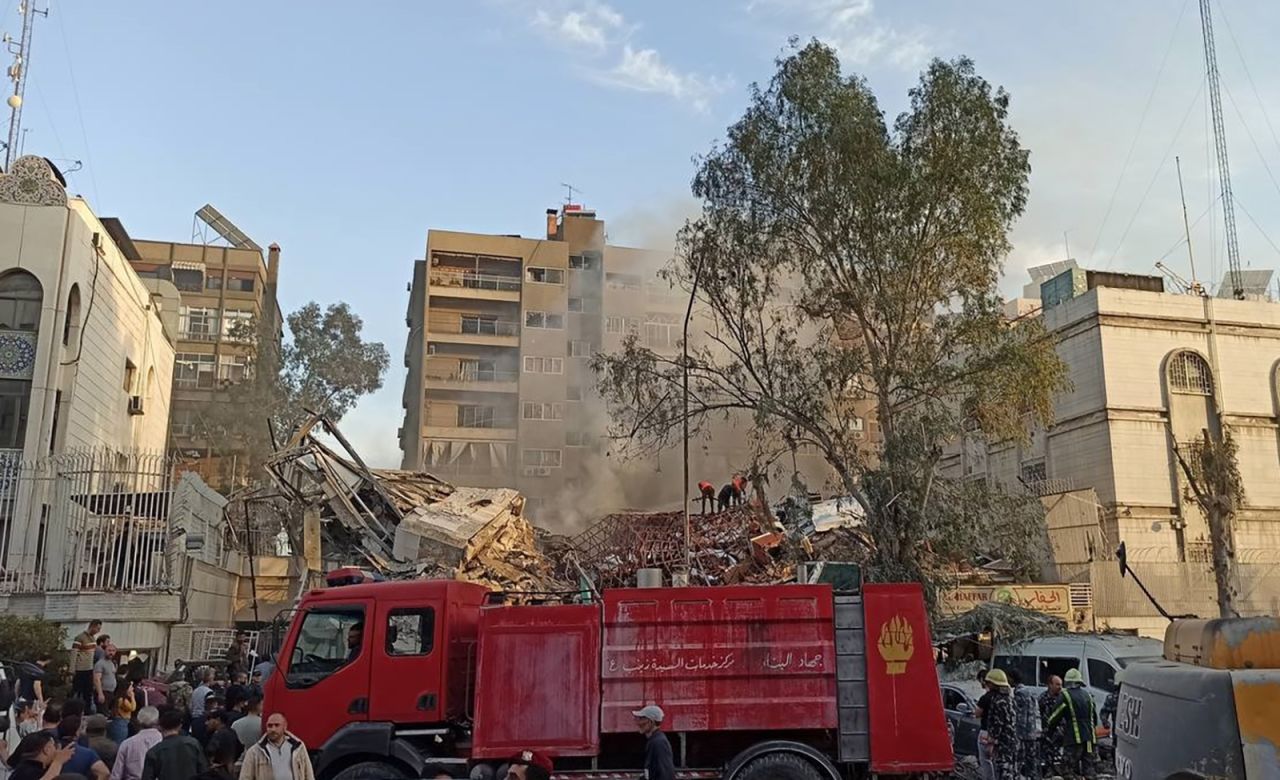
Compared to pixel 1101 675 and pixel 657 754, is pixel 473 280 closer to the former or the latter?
pixel 1101 675

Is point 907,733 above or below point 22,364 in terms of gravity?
below

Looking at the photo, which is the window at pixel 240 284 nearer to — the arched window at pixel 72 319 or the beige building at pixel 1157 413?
the arched window at pixel 72 319

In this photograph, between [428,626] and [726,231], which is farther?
[726,231]

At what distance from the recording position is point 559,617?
9352mm

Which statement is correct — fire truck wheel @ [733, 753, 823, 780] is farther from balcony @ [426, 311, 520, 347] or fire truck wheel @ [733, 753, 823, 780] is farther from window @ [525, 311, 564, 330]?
window @ [525, 311, 564, 330]

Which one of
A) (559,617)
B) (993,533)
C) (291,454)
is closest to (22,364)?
(291,454)

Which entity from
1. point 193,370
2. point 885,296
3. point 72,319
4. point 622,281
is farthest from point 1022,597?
point 193,370

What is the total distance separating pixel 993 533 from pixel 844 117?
29.2ft

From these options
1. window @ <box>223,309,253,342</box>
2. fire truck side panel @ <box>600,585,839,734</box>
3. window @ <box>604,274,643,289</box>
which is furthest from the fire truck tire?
window @ <box>604,274,643,289</box>

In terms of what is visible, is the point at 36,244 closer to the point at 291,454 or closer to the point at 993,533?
the point at 291,454

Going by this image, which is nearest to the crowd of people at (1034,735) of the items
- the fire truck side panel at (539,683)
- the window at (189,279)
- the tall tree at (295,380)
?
the fire truck side panel at (539,683)

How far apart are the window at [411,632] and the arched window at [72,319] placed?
16157 millimetres

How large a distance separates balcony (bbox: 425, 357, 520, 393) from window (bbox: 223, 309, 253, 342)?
9286 millimetres

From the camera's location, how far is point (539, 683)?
9188 millimetres
